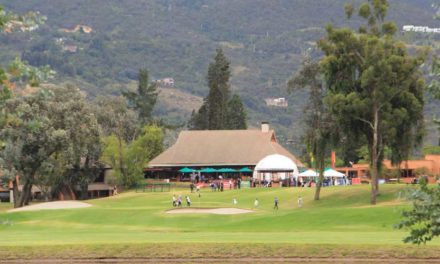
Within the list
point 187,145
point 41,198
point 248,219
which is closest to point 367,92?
point 248,219

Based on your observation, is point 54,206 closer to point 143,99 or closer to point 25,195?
point 25,195

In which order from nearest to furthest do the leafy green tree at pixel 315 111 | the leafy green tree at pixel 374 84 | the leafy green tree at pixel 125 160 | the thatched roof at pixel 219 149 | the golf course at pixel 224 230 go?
1. the golf course at pixel 224 230
2. the leafy green tree at pixel 374 84
3. the leafy green tree at pixel 315 111
4. the leafy green tree at pixel 125 160
5. the thatched roof at pixel 219 149

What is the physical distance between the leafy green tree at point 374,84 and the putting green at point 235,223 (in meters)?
4.55

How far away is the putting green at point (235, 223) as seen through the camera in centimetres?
3934

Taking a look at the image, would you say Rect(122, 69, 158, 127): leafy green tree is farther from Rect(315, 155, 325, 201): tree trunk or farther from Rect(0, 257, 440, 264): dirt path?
Rect(0, 257, 440, 264): dirt path

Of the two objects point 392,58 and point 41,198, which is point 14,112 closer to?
point 392,58

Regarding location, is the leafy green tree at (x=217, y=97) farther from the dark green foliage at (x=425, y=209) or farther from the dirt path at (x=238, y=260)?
the dark green foliage at (x=425, y=209)

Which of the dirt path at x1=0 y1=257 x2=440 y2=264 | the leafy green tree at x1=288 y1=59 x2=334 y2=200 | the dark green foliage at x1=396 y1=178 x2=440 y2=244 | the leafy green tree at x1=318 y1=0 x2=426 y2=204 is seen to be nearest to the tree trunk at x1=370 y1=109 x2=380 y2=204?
the leafy green tree at x1=318 y1=0 x2=426 y2=204

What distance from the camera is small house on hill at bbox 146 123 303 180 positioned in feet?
389

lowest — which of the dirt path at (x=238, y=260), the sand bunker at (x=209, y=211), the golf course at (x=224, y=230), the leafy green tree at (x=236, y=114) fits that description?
the dirt path at (x=238, y=260)

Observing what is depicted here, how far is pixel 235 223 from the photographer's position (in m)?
54.4

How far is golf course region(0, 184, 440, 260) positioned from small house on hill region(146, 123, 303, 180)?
22916mm

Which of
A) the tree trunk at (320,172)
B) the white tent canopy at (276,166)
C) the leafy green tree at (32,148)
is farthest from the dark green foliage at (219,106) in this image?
the tree trunk at (320,172)

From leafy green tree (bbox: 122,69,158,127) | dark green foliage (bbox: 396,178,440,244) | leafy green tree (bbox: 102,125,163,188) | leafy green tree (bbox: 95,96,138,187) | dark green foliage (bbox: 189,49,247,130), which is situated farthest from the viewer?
leafy green tree (bbox: 122,69,158,127)
